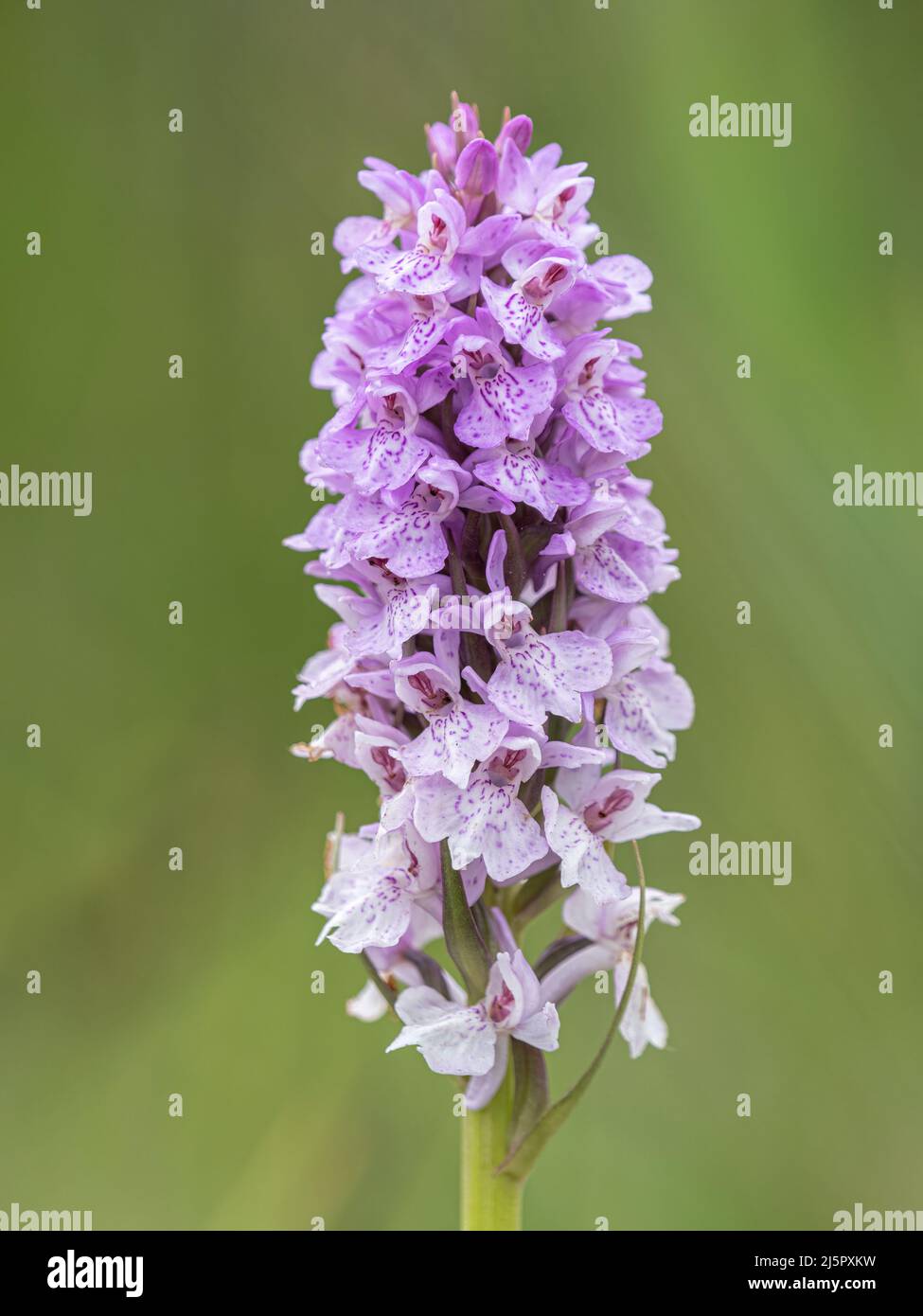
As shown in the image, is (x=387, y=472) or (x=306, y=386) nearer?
(x=387, y=472)

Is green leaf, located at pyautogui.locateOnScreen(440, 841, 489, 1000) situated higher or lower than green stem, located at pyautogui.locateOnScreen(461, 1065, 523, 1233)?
higher

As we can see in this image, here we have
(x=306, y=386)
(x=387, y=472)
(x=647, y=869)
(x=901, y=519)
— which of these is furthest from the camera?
(x=306, y=386)

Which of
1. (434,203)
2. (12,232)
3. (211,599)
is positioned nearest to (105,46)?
(12,232)

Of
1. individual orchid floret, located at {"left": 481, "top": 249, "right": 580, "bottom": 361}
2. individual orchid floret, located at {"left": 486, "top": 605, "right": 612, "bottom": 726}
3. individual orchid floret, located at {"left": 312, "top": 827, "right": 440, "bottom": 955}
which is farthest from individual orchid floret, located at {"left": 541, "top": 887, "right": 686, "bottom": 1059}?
individual orchid floret, located at {"left": 481, "top": 249, "right": 580, "bottom": 361}

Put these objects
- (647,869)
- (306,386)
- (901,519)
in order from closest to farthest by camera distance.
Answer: (901,519) → (647,869) → (306,386)

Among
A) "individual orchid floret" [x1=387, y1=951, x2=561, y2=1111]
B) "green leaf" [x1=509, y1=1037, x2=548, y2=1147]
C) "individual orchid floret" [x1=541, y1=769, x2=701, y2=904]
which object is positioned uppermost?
"individual orchid floret" [x1=541, y1=769, x2=701, y2=904]

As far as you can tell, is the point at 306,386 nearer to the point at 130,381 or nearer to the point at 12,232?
the point at 130,381

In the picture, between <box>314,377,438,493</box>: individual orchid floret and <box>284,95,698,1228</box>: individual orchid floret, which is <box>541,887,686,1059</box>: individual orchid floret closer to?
<box>284,95,698,1228</box>: individual orchid floret
